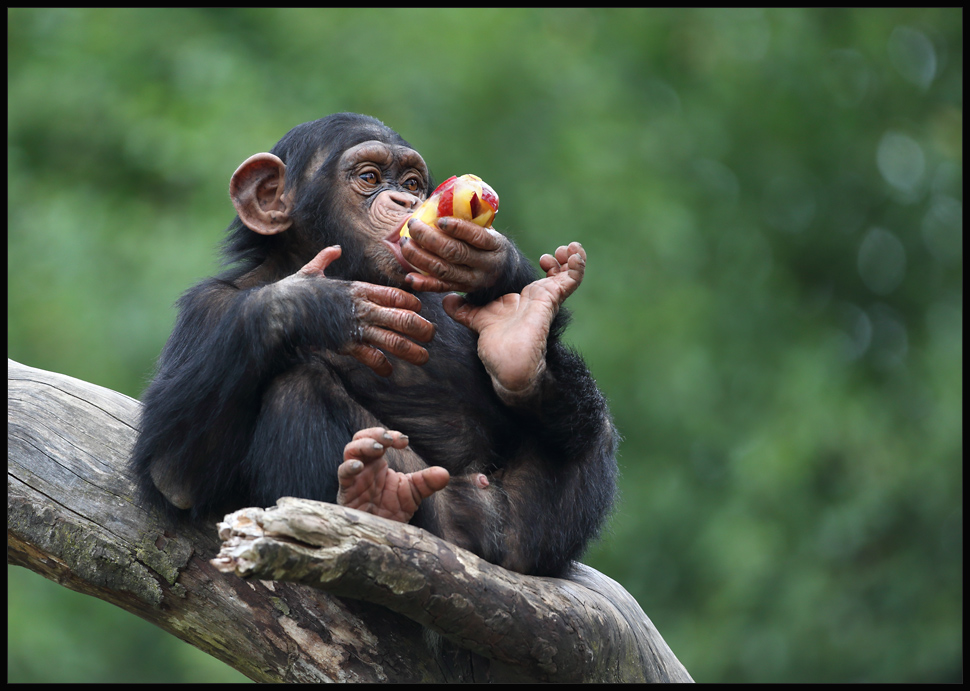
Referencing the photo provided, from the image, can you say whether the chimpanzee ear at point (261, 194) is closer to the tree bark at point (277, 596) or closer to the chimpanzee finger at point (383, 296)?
the chimpanzee finger at point (383, 296)

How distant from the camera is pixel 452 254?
333 centimetres

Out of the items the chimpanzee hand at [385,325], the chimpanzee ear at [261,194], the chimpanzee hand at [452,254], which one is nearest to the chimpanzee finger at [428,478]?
the chimpanzee hand at [385,325]

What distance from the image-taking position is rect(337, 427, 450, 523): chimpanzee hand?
9.39 feet

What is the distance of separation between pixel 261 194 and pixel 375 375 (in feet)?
3.13

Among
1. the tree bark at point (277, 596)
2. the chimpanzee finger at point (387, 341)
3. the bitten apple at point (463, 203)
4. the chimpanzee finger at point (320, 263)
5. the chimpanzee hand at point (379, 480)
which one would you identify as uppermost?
the bitten apple at point (463, 203)

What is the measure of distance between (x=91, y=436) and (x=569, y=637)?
1.95m

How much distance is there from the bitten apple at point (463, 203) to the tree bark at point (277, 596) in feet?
3.76

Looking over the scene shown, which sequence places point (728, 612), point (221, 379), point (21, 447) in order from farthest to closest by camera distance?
point (728, 612), point (21, 447), point (221, 379)

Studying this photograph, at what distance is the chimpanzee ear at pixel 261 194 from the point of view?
392cm

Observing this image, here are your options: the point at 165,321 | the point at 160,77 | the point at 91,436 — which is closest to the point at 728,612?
the point at 165,321

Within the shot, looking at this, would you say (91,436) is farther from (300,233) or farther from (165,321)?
(165,321)

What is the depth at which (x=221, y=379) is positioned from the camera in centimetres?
327

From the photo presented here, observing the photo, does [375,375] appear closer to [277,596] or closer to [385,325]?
[385,325]

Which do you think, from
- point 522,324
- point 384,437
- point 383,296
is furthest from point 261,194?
point 384,437
